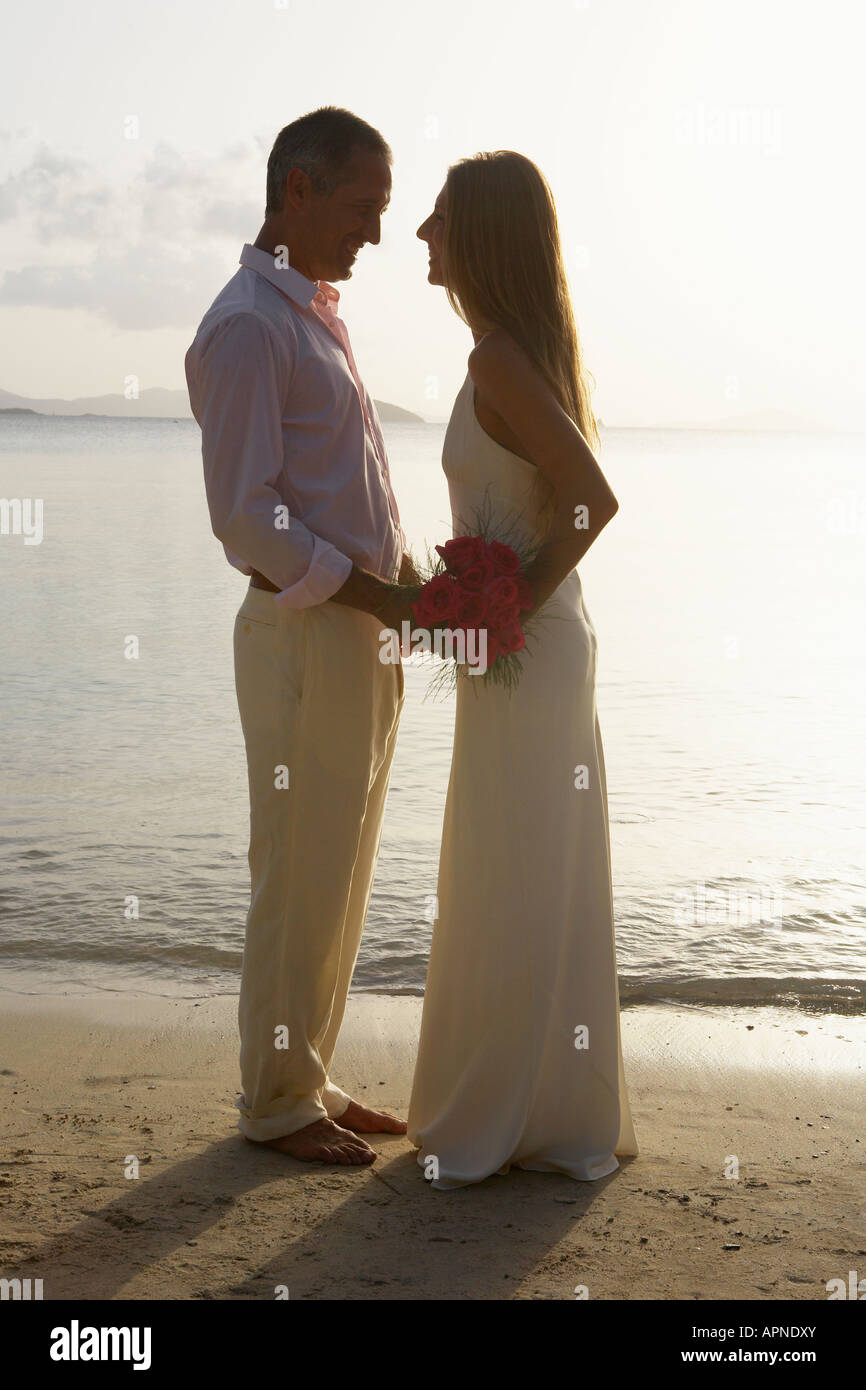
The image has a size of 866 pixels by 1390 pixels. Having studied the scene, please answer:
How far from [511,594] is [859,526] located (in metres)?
31.5

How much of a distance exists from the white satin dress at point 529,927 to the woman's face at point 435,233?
12.3 inches

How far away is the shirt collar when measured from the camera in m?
3.49

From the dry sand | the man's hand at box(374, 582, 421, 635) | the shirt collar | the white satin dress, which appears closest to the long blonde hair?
the white satin dress

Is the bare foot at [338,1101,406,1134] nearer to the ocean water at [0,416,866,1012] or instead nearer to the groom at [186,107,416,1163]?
the groom at [186,107,416,1163]

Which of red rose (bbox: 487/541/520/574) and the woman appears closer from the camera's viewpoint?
red rose (bbox: 487/541/520/574)

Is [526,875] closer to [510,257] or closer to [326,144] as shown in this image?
[510,257]

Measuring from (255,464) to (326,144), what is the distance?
0.85 m

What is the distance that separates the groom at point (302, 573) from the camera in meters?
3.34

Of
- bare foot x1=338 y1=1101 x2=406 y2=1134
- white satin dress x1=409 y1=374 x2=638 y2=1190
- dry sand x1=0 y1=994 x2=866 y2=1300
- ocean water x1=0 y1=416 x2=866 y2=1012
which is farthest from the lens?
ocean water x1=0 y1=416 x2=866 y2=1012

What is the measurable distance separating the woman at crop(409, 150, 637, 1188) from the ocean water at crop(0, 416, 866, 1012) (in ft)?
5.41

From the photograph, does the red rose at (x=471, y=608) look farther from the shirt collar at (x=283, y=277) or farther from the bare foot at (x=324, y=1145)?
the bare foot at (x=324, y=1145)

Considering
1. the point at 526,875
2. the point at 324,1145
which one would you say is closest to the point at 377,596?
the point at 526,875
